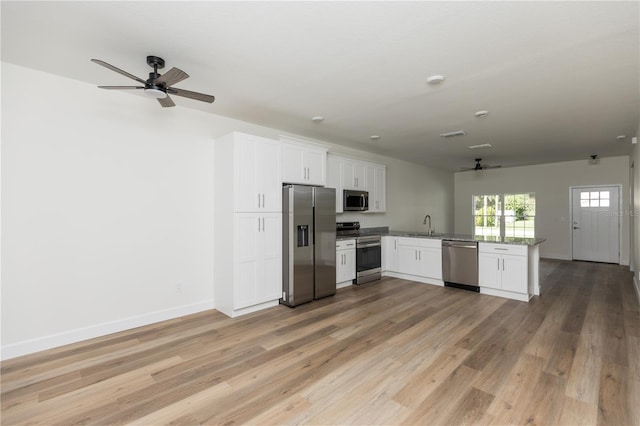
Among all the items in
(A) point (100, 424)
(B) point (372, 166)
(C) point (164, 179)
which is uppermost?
(B) point (372, 166)

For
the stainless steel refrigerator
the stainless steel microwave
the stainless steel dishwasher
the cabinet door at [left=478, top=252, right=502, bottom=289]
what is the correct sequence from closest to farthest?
the stainless steel refrigerator < the cabinet door at [left=478, top=252, right=502, bottom=289] < the stainless steel dishwasher < the stainless steel microwave

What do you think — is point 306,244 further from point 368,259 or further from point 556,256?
point 556,256

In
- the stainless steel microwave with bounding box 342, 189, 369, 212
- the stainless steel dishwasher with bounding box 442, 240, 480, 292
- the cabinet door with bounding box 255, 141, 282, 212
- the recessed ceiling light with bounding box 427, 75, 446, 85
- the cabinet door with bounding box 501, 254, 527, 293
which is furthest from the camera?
the stainless steel microwave with bounding box 342, 189, 369, 212

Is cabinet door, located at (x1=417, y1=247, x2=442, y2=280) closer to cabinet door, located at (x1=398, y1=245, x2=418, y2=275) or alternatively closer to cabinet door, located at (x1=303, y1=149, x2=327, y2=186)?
cabinet door, located at (x1=398, y1=245, x2=418, y2=275)

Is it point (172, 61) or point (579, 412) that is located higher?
point (172, 61)

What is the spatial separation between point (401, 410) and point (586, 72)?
3.45 metres

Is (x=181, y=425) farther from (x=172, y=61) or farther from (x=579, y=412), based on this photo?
(x=172, y=61)

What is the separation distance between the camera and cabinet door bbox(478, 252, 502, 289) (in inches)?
181

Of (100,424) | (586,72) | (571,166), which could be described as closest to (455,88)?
(586,72)

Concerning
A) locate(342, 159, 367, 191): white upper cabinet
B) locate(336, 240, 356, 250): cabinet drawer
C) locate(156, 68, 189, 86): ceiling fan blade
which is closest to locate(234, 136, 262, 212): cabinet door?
locate(156, 68, 189, 86): ceiling fan blade

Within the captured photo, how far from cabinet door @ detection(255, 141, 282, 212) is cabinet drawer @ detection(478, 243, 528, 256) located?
3271mm

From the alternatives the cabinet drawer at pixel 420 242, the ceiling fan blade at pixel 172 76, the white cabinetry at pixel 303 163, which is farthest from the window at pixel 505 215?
the ceiling fan blade at pixel 172 76

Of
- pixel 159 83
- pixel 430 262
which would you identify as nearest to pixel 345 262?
pixel 430 262

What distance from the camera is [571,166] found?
7734 mm
